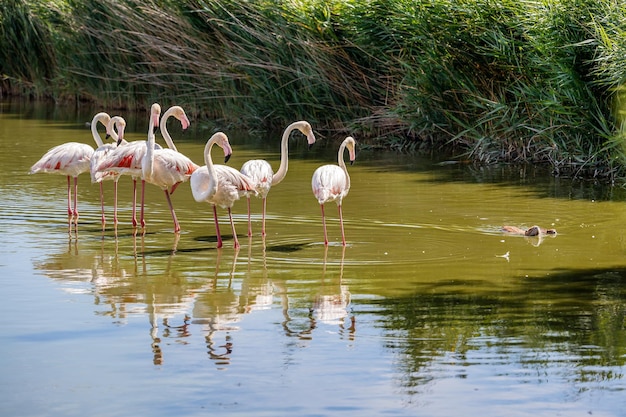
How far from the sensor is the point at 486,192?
1157 centimetres

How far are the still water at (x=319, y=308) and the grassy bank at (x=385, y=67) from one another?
134 centimetres

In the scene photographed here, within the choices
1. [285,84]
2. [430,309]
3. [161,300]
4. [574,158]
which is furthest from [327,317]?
[285,84]

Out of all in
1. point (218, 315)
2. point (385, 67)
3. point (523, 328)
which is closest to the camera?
point (523, 328)

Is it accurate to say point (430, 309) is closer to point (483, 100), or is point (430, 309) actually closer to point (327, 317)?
point (327, 317)

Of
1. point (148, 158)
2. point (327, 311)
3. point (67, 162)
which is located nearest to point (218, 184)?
point (148, 158)

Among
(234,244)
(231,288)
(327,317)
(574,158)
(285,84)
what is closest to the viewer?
(327,317)

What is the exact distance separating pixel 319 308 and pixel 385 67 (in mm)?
8823

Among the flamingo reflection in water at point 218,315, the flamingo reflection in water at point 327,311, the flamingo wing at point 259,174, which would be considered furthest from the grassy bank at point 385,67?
the flamingo reflection in water at point 218,315

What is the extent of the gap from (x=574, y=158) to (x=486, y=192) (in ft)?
4.70

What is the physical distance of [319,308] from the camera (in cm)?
668

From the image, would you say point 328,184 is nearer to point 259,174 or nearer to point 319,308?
point 259,174

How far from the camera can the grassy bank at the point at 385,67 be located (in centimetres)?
1204

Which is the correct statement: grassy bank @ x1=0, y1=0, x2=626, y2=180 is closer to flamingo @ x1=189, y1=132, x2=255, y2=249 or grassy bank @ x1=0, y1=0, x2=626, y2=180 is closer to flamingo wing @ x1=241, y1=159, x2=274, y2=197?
flamingo wing @ x1=241, y1=159, x2=274, y2=197

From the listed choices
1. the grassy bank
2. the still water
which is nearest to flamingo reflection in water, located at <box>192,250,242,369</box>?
the still water
